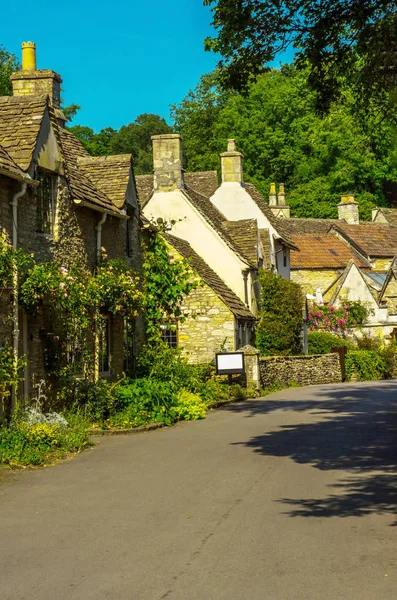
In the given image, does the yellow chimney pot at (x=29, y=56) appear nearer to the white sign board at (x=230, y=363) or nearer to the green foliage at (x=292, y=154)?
the white sign board at (x=230, y=363)

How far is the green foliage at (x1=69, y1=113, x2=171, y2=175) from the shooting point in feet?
313

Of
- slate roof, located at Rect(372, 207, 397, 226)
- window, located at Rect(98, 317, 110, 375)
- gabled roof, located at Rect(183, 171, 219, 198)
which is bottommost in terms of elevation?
window, located at Rect(98, 317, 110, 375)

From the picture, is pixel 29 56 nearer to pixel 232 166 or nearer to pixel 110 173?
pixel 110 173

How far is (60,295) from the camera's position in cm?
1873

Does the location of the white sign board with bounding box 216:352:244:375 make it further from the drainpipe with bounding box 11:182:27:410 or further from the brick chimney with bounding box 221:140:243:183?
the brick chimney with bounding box 221:140:243:183

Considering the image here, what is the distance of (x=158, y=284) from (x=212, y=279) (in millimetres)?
6571

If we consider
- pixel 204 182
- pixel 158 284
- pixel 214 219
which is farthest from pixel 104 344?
pixel 204 182

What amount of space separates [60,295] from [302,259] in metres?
50.3

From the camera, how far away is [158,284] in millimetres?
29438

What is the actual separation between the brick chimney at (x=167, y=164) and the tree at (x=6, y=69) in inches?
730

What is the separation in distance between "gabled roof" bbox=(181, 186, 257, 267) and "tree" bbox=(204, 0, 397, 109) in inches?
881

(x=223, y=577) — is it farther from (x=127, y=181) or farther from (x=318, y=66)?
(x=127, y=181)

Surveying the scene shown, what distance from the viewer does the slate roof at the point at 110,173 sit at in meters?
24.9

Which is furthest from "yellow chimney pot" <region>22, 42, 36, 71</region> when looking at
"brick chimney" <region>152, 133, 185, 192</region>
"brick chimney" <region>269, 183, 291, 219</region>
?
"brick chimney" <region>269, 183, 291, 219</region>
